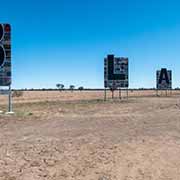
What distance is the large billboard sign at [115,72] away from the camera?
2143 inches

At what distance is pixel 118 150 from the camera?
35.9 ft

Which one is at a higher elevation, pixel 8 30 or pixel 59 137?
pixel 8 30

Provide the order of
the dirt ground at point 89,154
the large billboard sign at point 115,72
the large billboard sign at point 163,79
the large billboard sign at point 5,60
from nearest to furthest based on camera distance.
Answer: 1. the dirt ground at point 89,154
2. the large billboard sign at point 5,60
3. the large billboard sign at point 115,72
4. the large billboard sign at point 163,79

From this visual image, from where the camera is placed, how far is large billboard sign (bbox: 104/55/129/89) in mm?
54438

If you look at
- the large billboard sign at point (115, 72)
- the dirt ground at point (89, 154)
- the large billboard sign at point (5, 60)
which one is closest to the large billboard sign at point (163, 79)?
the large billboard sign at point (115, 72)

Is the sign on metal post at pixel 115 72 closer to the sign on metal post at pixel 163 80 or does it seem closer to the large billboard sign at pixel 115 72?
the large billboard sign at pixel 115 72

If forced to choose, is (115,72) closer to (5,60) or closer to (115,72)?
(115,72)

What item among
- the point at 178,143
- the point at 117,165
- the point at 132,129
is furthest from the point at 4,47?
the point at 117,165

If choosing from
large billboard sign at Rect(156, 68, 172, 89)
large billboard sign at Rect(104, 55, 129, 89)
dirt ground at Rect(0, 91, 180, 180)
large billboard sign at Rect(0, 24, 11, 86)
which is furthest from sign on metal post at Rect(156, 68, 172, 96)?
dirt ground at Rect(0, 91, 180, 180)

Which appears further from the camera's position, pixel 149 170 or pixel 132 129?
pixel 132 129

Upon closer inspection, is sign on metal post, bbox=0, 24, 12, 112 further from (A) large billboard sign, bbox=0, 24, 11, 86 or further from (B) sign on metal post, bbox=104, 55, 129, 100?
(B) sign on metal post, bbox=104, 55, 129, 100

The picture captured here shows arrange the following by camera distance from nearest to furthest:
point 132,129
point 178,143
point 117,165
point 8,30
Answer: point 117,165, point 178,143, point 132,129, point 8,30

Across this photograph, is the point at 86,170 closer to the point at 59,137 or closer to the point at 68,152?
the point at 68,152

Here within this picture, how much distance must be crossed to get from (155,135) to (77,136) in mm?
2555
